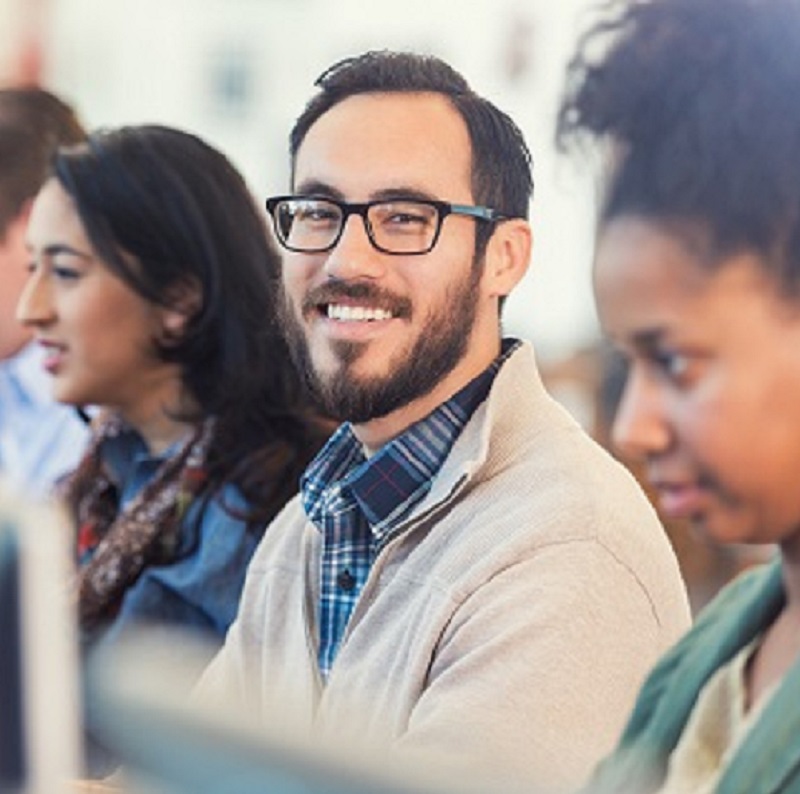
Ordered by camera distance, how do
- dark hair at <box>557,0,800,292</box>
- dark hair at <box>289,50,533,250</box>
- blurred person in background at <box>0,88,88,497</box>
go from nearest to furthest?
1. dark hair at <box>557,0,800,292</box>
2. dark hair at <box>289,50,533,250</box>
3. blurred person in background at <box>0,88,88,497</box>

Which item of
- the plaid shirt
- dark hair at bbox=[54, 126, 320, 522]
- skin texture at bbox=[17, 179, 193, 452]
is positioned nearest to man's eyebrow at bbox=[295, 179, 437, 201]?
the plaid shirt

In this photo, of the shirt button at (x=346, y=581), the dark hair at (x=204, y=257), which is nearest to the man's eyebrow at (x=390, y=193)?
the shirt button at (x=346, y=581)

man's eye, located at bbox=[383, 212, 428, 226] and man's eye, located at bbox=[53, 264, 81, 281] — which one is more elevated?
man's eye, located at bbox=[383, 212, 428, 226]

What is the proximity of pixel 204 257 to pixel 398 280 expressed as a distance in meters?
0.57

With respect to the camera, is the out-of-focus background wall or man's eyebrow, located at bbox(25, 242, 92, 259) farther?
the out-of-focus background wall

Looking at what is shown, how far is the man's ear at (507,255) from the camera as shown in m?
1.68

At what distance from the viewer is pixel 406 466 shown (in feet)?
5.21

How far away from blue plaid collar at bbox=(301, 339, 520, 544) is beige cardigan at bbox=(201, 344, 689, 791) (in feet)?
0.08

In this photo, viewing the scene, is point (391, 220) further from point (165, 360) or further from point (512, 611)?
point (165, 360)

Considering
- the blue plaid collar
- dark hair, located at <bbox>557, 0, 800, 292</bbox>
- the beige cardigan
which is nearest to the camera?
dark hair, located at <bbox>557, 0, 800, 292</bbox>

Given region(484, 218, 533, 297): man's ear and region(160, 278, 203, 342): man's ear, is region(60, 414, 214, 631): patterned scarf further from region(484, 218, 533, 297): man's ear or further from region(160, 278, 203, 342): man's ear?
region(484, 218, 533, 297): man's ear

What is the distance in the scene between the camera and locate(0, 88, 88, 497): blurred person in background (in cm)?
258

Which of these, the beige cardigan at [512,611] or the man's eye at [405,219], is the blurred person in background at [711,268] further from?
the man's eye at [405,219]

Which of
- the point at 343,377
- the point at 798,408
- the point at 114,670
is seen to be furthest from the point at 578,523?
the point at 114,670
